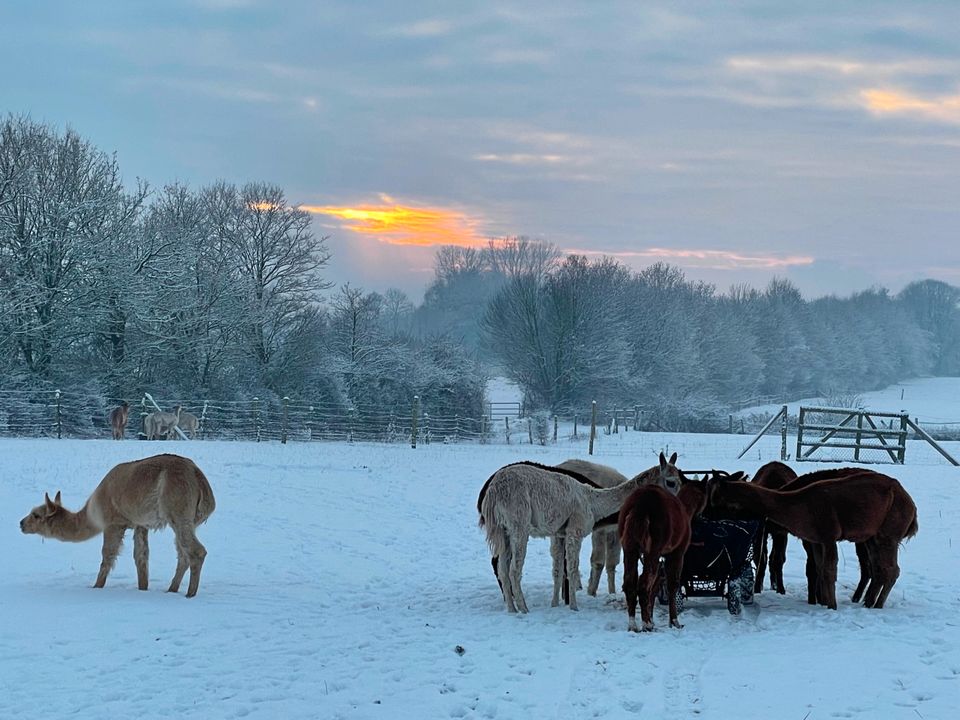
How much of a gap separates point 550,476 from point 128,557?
19.1 feet

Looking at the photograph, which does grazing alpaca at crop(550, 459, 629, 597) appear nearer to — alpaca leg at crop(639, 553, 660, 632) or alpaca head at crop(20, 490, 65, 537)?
alpaca leg at crop(639, 553, 660, 632)

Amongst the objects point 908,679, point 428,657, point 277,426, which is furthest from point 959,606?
point 277,426

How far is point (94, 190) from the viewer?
35250 millimetres

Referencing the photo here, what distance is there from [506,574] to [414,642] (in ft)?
5.85

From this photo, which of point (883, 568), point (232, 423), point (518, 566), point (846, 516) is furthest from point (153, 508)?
point (232, 423)

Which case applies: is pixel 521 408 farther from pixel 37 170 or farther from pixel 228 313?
pixel 37 170

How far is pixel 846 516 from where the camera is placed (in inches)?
369

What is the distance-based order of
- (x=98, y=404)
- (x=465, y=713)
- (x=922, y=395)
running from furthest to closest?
(x=922, y=395)
(x=98, y=404)
(x=465, y=713)

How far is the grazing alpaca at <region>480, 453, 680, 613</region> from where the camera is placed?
9609 mm

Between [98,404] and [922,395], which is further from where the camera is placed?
[922,395]

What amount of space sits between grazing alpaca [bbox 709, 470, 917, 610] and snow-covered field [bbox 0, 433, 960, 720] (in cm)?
40

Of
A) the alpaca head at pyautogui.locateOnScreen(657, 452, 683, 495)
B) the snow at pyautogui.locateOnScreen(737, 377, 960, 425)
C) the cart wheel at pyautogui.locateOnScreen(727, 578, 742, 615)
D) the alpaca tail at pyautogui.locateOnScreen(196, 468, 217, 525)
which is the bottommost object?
the cart wheel at pyautogui.locateOnScreen(727, 578, 742, 615)

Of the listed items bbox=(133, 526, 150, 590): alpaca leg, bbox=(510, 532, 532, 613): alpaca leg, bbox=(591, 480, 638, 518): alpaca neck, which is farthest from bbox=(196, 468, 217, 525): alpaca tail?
bbox=(591, 480, 638, 518): alpaca neck

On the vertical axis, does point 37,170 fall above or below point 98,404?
above
